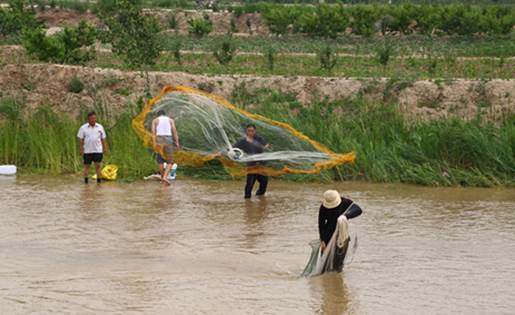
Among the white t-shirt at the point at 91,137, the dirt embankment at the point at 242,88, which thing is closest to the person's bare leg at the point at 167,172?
the white t-shirt at the point at 91,137

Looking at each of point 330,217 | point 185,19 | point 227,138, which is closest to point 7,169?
point 227,138

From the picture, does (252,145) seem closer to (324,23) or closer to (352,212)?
(352,212)

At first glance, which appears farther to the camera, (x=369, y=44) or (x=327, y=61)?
(x=369, y=44)

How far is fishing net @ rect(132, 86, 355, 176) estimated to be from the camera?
17344 millimetres

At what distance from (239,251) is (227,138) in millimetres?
4199

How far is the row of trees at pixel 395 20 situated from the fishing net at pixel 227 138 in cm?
2716

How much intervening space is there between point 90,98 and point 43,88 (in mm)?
1465

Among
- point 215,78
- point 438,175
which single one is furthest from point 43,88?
point 438,175

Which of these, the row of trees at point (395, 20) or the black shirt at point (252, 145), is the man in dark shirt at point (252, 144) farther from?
the row of trees at point (395, 20)

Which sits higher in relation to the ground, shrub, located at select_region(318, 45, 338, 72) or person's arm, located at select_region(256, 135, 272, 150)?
shrub, located at select_region(318, 45, 338, 72)

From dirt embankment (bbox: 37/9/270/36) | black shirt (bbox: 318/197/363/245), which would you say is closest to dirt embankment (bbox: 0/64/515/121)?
black shirt (bbox: 318/197/363/245)

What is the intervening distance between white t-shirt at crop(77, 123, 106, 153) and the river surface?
26.8 inches

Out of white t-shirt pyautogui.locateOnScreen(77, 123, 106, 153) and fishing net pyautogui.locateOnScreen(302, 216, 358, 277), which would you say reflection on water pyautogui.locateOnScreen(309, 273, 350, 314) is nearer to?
fishing net pyautogui.locateOnScreen(302, 216, 358, 277)

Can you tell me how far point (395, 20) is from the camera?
1852 inches
